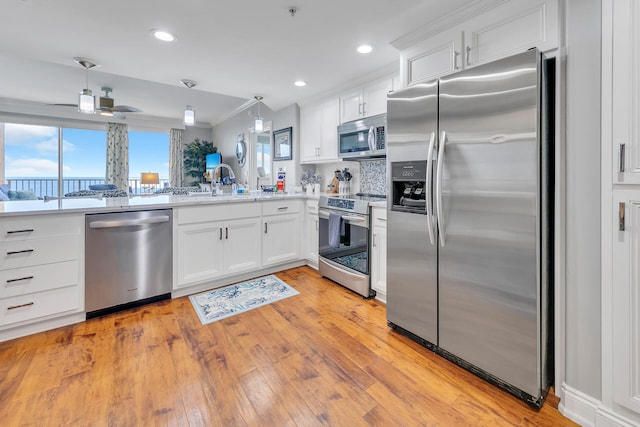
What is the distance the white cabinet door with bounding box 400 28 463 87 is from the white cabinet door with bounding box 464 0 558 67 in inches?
2.7

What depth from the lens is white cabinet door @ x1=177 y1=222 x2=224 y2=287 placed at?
2.75 m

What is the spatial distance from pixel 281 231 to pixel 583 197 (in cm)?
273

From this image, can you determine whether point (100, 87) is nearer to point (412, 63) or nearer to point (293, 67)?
point (293, 67)

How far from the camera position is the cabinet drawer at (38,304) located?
78.5 inches

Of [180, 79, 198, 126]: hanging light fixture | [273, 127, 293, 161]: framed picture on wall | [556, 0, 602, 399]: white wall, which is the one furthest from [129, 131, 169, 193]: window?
[556, 0, 602, 399]: white wall

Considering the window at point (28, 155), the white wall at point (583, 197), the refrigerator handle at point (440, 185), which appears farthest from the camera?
the window at point (28, 155)

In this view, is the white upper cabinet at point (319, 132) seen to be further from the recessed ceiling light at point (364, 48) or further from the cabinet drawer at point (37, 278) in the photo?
the cabinet drawer at point (37, 278)

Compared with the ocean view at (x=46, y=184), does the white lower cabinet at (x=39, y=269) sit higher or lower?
lower

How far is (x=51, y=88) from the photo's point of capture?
480cm

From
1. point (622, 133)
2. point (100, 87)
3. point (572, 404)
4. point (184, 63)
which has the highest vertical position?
point (100, 87)

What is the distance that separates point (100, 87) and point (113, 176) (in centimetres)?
288

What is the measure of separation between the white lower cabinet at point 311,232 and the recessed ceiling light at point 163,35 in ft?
6.77

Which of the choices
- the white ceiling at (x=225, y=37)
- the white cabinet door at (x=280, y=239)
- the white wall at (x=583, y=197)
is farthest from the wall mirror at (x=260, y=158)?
the white wall at (x=583, y=197)

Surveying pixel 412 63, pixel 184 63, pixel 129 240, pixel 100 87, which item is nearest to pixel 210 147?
pixel 100 87
